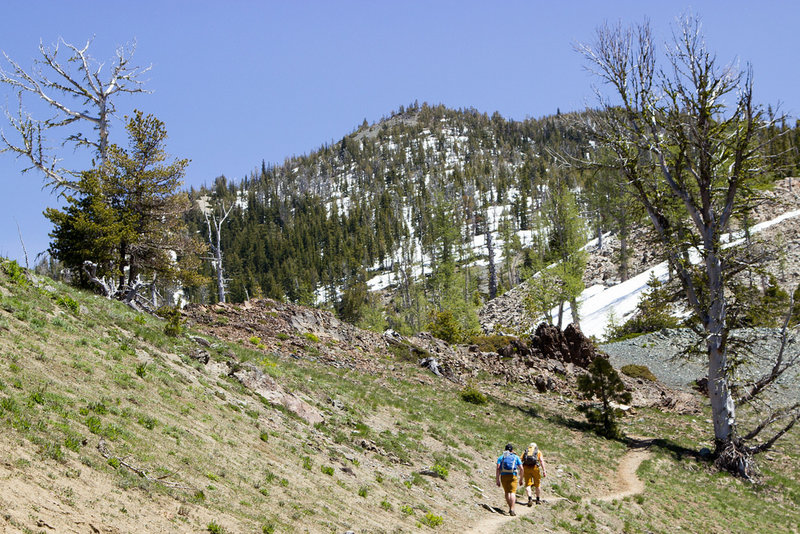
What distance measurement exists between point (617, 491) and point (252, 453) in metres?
12.4

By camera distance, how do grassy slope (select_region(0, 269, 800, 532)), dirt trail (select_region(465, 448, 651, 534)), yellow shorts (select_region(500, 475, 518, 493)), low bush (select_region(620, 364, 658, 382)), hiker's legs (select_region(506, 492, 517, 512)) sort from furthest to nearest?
1. low bush (select_region(620, 364, 658, 382))
2. yellow shorts (select_region(500, 475, 518, 493))
3. hiker's legs (select_region(506, 492, 517, 512))
4. dirt trail (select_region(465, 448, 651, 534))
5. grassy slope (select_region(0, 269, 800, 532))

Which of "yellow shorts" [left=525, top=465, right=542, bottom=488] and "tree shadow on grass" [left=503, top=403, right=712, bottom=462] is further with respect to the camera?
"tree shadow on grass" [left=503, top=403, right=712, bottom=462]

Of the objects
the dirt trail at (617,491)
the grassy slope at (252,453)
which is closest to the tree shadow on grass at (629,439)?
the grassy slope at (252,453)

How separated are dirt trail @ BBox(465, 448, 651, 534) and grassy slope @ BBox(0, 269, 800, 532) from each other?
1.07 feet

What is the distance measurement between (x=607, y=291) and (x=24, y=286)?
60.4 metres

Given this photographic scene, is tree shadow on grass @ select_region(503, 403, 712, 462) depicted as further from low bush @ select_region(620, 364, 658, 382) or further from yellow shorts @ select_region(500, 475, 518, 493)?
yellow shorts @ select_region(500, 475, 518, 493)

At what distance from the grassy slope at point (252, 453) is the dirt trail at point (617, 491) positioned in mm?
325

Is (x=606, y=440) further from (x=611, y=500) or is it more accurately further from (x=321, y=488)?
(x=321, y=488)

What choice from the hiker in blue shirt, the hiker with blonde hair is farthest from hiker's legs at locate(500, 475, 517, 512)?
the hiker with blonde hair

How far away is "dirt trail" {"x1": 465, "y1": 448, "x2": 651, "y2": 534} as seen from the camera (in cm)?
1245

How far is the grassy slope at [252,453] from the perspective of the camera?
766 cm

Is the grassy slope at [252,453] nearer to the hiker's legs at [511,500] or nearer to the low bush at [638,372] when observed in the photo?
the hiker's legs at [511,500]

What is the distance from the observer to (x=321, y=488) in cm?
1141

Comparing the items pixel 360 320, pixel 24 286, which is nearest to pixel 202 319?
pixel 24 286
